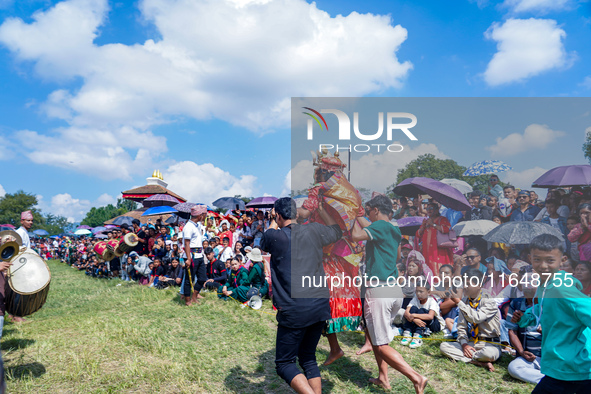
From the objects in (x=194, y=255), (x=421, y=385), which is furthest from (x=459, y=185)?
(x=194, y=255)

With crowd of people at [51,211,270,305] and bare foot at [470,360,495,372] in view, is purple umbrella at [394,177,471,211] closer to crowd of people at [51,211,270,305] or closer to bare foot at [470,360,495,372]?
bare foot at [470,360,495,372]

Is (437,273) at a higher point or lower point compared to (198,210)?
lower

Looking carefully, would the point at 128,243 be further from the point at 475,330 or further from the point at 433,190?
the point at 433,190

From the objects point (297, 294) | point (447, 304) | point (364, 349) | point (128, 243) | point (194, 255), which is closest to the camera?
point (297, 294)

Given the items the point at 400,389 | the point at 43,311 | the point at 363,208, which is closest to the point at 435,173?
the point at 363,208

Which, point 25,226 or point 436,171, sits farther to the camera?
point 25,226

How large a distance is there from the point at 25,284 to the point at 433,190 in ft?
15.3

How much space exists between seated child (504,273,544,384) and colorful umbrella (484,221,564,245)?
1.50 ft

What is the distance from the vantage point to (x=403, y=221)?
3.64m

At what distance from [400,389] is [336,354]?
0.82m

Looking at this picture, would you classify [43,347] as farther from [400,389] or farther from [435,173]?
[435,173]

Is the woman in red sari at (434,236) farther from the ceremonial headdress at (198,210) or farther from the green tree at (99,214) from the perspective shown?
the green tree at (99,214)

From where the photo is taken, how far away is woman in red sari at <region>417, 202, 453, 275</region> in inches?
143

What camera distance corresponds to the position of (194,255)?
22.2 ft
